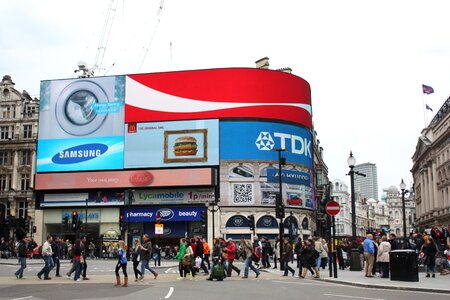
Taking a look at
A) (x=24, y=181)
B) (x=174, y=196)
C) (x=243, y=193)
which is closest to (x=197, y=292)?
(x=243, y=193)

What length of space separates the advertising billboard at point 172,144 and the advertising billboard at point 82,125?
1.80 metres

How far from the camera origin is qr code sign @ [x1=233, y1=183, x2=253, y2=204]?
2525 inches

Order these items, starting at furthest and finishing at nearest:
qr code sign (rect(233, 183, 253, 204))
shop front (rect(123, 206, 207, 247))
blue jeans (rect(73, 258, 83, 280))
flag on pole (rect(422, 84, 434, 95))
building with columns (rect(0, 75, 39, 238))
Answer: building with columns (rect(0, 75, 39, 238))
flag on pole (rect(422, 84, 434, 95))
shop front (rect(123, 206, 207, 247))
qr code sign (rect(233, 183, 253, 204))
blue jeans (rect(73, 258, 83, 280))

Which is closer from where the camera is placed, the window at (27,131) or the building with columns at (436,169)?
the window at (27,131)

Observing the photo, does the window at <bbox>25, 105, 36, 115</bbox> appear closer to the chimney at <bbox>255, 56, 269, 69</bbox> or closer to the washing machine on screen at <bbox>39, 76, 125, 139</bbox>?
the washing machine on screen at <bbox>39, 76, 125, 139</bbox>

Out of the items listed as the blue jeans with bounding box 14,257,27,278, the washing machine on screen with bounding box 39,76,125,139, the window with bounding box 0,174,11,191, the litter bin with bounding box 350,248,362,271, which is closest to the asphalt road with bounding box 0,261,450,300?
the blue jeans with bounding box 14,257,27,278

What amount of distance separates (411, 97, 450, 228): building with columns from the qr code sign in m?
30.8

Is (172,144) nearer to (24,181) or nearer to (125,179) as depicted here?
(125,179)

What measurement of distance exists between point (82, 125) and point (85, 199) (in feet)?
30.8

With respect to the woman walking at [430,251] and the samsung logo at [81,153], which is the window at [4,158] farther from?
the woman walking at [430,251]

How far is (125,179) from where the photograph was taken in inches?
2598

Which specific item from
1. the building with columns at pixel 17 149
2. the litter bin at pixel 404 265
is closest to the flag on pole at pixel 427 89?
the building with columns at pixel 17 149

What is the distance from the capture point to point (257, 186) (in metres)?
64.4

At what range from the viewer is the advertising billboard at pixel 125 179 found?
64000mm
